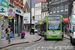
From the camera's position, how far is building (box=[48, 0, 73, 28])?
48.2 meters

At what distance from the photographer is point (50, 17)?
22547 millimetres

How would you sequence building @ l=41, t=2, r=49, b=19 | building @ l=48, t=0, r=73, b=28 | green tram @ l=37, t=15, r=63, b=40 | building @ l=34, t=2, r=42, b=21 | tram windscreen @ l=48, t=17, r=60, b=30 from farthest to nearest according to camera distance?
building @ l=34, t=2, r=42, b=21
building @ l=41, t=2, r=49, b=19
building @ l=48, t=0, r=73, b=28
tram windscreen @ l=48, t=17, r=60, b=30
green tram @ l=37, t=15, r=63, b=40

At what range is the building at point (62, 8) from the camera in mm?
48219

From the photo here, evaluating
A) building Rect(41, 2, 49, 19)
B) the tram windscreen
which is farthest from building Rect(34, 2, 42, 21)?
the tram windscreen

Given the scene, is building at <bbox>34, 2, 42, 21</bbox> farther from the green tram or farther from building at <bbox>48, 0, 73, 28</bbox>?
the green tram

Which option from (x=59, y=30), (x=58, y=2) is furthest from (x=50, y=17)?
(x=58, y=2)

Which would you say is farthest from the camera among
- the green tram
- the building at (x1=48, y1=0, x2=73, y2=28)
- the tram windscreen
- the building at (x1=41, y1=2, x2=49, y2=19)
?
the building at (x1=41, y1=2, x2=49, y2=19)

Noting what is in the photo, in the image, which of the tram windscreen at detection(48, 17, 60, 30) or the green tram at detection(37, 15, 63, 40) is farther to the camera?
the tram windscreen at detection(48, 17, 60, 30)

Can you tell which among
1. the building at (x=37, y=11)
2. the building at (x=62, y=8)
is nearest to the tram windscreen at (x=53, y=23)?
the building at (x=62, y=8)

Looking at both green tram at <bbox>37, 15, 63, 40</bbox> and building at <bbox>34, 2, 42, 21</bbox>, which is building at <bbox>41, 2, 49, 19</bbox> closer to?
building at <bbox>34, 2, 42, 21</bbox>

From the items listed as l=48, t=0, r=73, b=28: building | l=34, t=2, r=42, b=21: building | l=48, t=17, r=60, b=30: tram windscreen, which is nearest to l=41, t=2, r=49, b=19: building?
l=34, t=2, r=42, b=21: building

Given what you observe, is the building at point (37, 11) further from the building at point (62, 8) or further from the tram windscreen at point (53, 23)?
the tram windscreen at point (53, 23)

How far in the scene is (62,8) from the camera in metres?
51.0

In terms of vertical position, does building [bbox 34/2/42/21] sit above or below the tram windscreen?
above
